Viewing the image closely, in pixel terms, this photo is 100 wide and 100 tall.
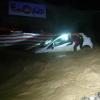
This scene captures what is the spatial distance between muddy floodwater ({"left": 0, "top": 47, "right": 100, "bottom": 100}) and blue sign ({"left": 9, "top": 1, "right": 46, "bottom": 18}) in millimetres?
3687

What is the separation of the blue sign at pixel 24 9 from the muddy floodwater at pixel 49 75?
12.1 feet

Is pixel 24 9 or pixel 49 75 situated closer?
pixel 49 75

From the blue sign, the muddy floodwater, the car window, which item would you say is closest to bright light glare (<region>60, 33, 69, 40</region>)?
the car window

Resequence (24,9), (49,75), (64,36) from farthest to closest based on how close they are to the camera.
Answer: (24,9) → (64,36) → (49,75)

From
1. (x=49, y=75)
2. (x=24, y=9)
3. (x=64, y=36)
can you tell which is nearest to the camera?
(x=49, y=75)

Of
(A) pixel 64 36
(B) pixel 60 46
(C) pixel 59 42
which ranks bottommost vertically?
(B) pixel 60 46

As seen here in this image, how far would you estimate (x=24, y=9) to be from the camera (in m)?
19.3

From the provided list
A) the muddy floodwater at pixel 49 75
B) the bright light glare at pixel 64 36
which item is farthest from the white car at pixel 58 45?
the muddy floodwater at pixel 49 75

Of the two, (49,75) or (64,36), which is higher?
(64,36)

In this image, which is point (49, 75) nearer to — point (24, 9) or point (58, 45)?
point (58, 45)

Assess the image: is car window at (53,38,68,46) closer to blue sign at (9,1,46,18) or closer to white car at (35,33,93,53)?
white car at (35,33,93,53)

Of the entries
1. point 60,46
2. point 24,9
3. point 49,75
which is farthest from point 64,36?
point 49,75

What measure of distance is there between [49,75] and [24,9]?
292 inches

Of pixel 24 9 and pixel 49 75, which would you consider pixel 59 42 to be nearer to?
pixel 49 75
